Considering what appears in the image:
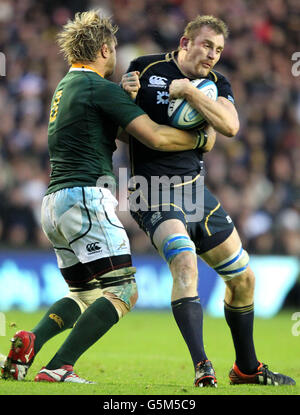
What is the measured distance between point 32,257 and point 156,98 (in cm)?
→ 666

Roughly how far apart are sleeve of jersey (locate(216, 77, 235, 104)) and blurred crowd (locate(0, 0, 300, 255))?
21.9 feet

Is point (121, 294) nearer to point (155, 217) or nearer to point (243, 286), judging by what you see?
point (155, 217)

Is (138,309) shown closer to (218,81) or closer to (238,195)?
(238,195)

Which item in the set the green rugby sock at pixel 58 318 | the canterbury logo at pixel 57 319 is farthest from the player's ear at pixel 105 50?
the canterbury logo at pixel 57 319

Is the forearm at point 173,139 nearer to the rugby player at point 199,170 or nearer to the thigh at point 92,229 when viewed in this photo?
the rugby player at point 199,170

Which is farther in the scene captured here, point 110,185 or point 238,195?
point 238,195

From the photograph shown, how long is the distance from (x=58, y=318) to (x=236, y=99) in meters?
10.3

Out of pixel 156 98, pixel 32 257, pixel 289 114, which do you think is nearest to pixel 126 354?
pixel 156 98

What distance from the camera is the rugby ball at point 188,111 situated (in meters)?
5.14

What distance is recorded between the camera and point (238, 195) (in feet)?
43.8

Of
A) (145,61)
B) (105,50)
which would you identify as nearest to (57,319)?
(105,50)

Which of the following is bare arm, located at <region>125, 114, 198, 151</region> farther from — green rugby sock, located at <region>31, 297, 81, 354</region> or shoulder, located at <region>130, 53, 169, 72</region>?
green rugby sock, located at <region>31, 297, 81, 354</region>

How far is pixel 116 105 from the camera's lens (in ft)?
16.2

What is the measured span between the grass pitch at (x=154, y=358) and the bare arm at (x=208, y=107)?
1.77 metres
